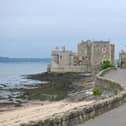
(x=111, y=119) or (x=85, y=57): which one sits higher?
(x=85, y=57)

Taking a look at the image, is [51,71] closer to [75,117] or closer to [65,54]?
[65,54]

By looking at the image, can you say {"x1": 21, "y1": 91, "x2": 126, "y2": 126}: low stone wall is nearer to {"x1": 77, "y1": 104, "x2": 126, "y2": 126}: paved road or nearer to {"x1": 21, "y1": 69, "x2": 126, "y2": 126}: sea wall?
{"x1": 21, "y1": 69, "x2": 126, "y2": 126}: sea wall

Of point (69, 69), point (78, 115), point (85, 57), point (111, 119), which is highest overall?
point (85, 57)

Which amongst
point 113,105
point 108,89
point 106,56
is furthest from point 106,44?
point 113,105

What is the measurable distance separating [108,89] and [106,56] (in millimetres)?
99178

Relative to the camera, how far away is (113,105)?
1802 centimetres

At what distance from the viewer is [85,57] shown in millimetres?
135250

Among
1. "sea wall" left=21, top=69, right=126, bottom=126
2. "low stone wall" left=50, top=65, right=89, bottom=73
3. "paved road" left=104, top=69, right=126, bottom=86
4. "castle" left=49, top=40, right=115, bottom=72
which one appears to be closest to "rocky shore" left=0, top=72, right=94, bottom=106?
"paved road" left=104, top=69, right=126, bottom=86

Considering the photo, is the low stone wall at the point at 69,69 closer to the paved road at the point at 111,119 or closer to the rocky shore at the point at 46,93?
the rocky shore at the point at 46,93

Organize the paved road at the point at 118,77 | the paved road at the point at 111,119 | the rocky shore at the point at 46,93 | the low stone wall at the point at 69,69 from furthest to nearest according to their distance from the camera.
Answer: the low stone wall at the point at 69,69
the rocky shore at the point at 46,93
the paved road at the point at 118,77
the paved road at the point at 111,119

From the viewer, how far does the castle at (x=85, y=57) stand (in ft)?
430

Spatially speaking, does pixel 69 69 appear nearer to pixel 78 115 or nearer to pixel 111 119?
pixel 111 119

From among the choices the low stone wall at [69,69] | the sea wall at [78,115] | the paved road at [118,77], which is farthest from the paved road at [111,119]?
the low stone wall at [69,69]

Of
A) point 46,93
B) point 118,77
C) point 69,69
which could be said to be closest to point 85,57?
point 69,69
